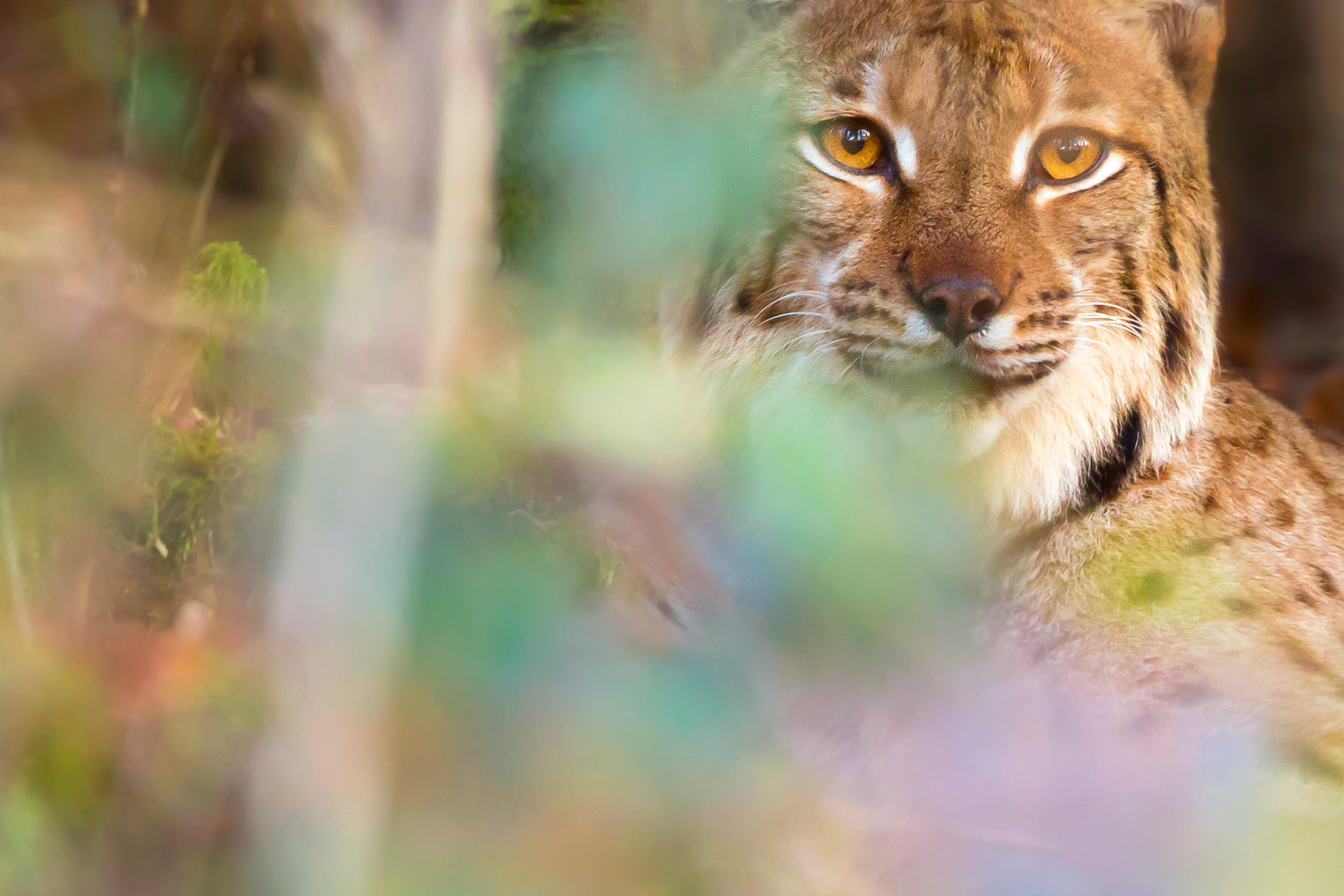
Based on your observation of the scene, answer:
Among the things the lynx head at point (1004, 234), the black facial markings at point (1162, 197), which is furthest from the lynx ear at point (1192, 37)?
the black facial markings at point (1162, 197)

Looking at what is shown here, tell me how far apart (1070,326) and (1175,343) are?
336mm

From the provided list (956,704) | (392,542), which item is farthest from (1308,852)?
(392,542)

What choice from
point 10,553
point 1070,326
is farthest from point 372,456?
point 1070,326

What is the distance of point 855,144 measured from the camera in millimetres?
1806

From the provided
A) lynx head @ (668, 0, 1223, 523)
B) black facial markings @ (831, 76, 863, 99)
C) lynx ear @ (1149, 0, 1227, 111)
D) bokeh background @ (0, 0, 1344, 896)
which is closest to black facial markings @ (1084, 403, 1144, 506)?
lynx head @ (668, 0, 1223, 523)

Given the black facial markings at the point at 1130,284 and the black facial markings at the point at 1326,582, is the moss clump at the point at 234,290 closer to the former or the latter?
the black facial markings at the point at 1130,284

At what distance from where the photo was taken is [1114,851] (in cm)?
175

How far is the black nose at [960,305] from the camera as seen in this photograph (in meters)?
1.58

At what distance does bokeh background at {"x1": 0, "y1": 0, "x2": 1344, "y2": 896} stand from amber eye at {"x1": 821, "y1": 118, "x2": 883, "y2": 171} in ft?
0.46

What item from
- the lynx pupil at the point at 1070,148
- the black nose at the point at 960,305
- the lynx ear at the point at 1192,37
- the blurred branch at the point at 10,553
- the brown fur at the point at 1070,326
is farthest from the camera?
the blurred branch at the point at 10,553

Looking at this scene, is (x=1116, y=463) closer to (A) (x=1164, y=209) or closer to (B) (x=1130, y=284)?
(B) (x=1130, y=284)

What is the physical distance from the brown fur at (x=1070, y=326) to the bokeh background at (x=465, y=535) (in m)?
0.10

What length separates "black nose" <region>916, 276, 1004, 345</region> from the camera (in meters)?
1.58

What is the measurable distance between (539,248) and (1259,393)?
5.00ft
